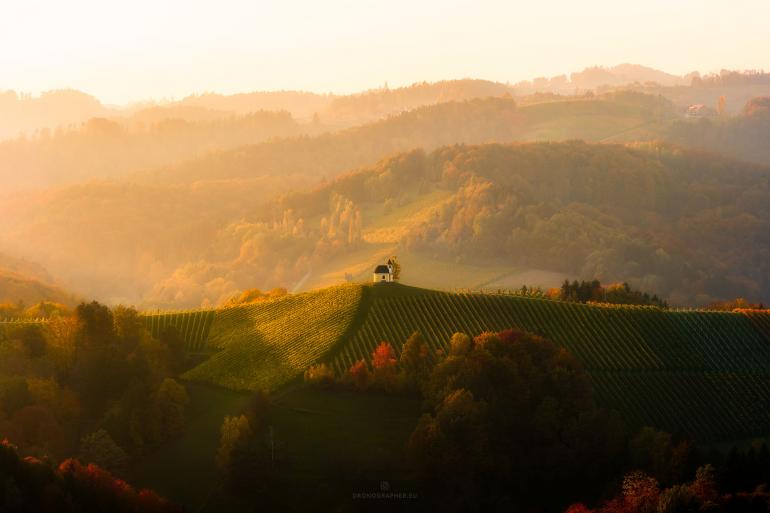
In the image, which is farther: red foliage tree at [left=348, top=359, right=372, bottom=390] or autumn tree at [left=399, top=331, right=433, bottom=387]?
autumn tree at [left=399, top=331, right=433, bottom=387]

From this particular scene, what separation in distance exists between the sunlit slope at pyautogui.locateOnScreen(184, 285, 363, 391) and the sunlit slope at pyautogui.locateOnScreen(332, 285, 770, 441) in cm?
195

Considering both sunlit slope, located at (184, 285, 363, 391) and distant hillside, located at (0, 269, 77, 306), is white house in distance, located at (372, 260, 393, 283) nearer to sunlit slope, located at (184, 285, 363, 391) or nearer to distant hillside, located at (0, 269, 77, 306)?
sunlit slope, located at (184, 285, 363, 391)

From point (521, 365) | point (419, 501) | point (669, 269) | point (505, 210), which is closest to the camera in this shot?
point (419, 501)

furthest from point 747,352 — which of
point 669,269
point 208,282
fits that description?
point 208,282

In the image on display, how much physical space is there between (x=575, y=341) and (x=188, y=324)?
28.8 metres

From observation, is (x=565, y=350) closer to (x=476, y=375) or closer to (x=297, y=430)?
(x=476, y=375)

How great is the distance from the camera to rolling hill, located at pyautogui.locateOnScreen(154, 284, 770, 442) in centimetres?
7112

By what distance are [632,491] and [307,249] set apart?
13944 centimetres

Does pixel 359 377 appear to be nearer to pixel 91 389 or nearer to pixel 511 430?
pixel 511 430

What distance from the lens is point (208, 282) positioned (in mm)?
192250

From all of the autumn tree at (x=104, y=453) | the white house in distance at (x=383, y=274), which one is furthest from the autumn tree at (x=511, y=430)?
the autumn tree at (x=104, y=453)

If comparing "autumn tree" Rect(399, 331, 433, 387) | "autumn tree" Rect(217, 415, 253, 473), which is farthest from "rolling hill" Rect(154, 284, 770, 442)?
"autumn tree" Rect(217, 415, 253, 473)

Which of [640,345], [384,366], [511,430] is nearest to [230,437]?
[384,366]

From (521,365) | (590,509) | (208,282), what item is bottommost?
(208,282)
